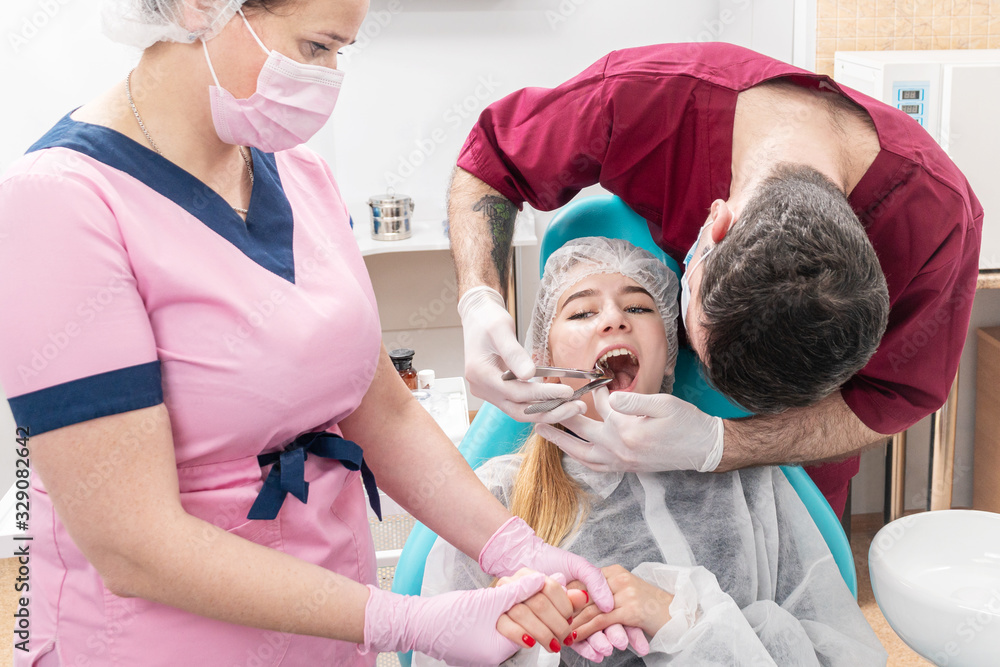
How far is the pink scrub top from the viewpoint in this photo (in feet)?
2.60

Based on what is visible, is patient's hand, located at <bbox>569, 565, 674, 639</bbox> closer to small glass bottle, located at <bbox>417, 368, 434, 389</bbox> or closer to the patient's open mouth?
the patient's open mouth

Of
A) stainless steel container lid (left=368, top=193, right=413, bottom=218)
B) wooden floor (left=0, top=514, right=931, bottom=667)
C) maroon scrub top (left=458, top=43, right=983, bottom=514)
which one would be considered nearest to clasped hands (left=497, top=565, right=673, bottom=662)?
maroon scrub top (left=458, top=43, right=983, bottom=514)

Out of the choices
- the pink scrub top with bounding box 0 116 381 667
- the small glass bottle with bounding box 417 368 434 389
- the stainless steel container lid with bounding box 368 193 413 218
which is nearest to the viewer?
the pink scrub top with bounding box 0 116 381 667

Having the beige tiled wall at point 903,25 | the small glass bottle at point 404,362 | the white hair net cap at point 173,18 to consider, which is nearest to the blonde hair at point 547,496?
the small glass bottle at point 404,362

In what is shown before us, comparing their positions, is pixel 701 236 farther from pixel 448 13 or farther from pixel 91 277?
pixel 448 13

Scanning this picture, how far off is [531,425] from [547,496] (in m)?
0.19

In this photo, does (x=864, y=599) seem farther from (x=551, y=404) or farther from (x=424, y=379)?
(x=551, y=404)

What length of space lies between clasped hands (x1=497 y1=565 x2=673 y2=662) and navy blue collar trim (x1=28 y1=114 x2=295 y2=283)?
57 centimetres

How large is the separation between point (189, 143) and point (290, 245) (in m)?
0.17

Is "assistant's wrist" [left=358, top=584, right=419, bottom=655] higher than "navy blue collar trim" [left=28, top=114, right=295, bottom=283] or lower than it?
lower

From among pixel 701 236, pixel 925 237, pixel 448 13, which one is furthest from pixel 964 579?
pixel 448 13

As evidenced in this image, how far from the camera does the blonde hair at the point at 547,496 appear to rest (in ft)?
5.13

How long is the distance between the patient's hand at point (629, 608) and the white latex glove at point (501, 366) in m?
0.30

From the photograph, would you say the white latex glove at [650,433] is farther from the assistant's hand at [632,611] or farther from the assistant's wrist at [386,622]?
the assistant's wrist at [386,622]
